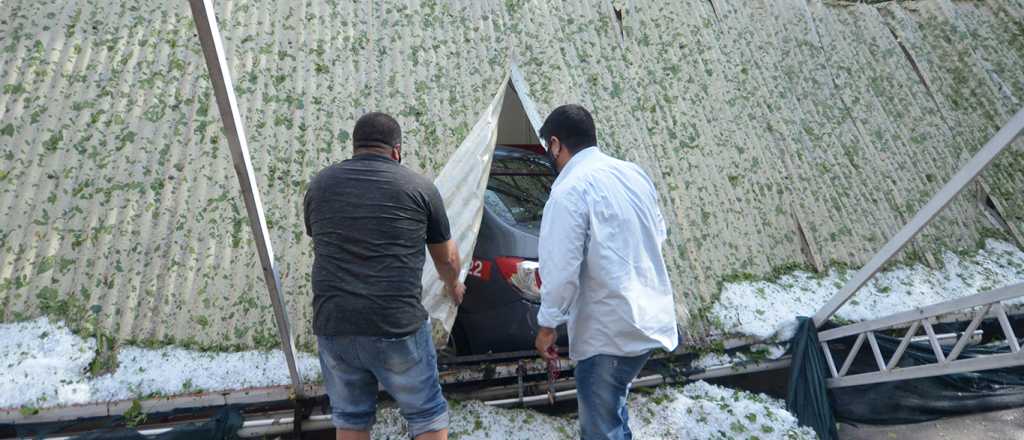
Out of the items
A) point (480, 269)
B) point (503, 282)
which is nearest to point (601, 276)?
point (503, 282)

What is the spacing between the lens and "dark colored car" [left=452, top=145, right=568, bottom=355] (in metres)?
3.95

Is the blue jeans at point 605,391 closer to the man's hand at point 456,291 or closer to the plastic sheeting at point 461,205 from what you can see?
the man's hand at point 456,291

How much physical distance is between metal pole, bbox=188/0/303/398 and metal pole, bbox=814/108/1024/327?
11.5 ft

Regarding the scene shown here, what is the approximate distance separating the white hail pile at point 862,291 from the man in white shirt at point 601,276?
1.90 metres

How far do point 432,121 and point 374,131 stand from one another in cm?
190

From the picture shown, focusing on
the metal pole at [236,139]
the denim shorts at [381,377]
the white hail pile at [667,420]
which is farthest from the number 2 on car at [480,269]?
the metal pole at [236,139]

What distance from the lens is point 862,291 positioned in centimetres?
516

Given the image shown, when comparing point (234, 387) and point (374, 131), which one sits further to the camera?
point (234, 387)

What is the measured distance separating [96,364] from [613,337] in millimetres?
3077

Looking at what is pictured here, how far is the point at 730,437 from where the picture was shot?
13.2 ft

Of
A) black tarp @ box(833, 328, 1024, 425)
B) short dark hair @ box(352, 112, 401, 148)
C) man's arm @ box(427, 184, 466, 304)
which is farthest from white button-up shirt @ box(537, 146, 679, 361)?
black tarp @ box(833, 328, 1024, 425)

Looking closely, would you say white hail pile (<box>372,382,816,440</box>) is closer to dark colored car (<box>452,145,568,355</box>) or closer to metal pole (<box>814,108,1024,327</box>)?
dark colored car (<box>452,145,568,355</box>)

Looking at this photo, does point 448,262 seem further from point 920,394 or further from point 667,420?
point 920,394

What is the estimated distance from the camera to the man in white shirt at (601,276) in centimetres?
285
